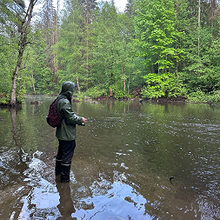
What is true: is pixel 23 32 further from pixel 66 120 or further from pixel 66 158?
pixel 66 158

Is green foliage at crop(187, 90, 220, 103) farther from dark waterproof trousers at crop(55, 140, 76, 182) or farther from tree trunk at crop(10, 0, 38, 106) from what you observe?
dark waterproof trousers at crop(55, 140, 76, 182)

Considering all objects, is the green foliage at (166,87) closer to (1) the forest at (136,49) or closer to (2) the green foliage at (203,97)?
(1) the forest at (136,49)

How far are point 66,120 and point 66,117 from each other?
121 millimetres

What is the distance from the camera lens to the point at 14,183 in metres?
3.66

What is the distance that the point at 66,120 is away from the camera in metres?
3.58

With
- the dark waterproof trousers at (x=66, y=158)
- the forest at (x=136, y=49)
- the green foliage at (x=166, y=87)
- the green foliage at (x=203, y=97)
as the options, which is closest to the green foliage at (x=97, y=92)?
the forest at (x=136, y=49)

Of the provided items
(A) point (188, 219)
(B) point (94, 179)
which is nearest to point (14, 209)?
(B) point (94, 179)

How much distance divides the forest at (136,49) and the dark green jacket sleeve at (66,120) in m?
13.2

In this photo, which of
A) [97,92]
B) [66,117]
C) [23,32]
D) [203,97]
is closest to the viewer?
[66,117]

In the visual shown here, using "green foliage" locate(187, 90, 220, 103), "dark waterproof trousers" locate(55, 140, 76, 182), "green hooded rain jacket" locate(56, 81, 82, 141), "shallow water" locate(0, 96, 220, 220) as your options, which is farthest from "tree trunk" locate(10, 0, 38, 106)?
"green foliage" locate(187, 90, 220, 103)

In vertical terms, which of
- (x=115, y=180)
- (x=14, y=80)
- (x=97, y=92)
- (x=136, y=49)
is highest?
(x=136, y=49)

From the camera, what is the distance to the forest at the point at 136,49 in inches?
Answer: 632

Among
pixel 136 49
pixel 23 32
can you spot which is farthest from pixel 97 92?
pixel 23 32

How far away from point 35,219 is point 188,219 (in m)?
2.27
